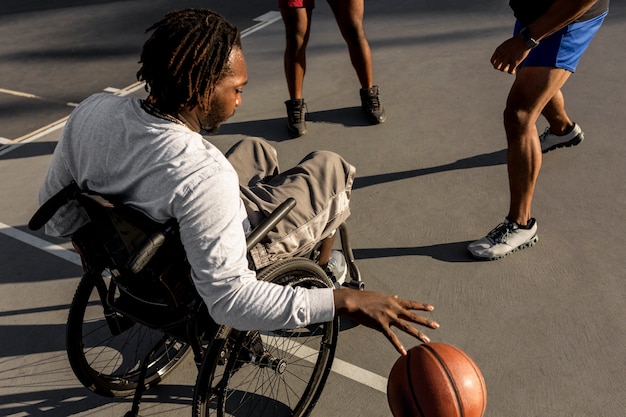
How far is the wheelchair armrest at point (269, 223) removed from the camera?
214 centimetres

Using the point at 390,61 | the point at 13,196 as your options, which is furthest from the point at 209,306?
the point at 390,61

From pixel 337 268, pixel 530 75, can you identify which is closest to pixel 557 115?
pixel 530 75

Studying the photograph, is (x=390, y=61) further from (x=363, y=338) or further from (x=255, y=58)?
(x=363, y=338)

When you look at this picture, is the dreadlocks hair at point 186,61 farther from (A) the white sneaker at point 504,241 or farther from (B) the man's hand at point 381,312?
(A) the white sneaker at point 504,241

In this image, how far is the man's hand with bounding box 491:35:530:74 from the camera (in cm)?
301

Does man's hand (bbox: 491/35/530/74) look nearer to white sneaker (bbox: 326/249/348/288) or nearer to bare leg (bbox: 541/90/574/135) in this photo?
bare leg (bbox: 541/90/574/135)

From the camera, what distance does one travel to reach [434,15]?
6.54 meters

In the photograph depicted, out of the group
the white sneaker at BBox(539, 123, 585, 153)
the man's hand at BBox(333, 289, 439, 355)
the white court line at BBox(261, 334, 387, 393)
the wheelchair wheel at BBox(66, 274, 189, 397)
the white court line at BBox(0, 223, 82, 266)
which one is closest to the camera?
the man's hand at BBox(333, 289, 439, 355)

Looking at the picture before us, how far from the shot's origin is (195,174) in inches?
74.4

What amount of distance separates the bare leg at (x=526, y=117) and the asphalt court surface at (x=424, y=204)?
0.41 m

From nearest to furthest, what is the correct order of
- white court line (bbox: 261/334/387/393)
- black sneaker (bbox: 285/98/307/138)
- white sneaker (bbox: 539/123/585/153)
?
white court line (bbox: 261/334/387/393)
white sneaker (bbox: 539/123/585/153)
black sneaker (bbox: 285/98/307/138)

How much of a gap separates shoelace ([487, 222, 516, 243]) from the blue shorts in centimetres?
79

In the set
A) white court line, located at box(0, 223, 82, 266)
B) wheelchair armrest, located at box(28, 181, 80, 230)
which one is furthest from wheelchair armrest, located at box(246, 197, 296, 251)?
white court line, located at box(0, 223, 82, 266)

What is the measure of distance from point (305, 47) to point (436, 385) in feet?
9.40
